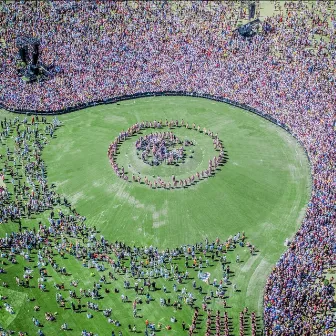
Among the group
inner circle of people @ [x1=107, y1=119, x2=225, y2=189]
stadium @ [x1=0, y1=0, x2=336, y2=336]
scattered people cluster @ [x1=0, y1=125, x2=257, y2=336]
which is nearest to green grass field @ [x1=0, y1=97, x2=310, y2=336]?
stadium @ [x1=0, y1=0, x2=336, y2=336]

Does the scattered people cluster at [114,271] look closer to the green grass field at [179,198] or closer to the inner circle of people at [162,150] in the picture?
the green grass field at [179,198]

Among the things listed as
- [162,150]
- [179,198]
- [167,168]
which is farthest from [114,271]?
[162,150]

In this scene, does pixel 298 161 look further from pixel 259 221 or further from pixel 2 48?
pixel 2 48

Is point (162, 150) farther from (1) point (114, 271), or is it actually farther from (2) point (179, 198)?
(1) point (114, 271)

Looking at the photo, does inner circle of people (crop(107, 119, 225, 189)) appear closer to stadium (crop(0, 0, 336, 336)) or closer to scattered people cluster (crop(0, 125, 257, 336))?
stadium (crop(0, 0, 336, 336))

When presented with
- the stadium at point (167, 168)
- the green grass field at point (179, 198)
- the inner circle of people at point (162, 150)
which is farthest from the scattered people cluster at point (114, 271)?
the inner circle of people at point (162, 150)
